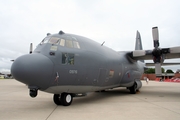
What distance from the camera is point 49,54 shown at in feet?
21.7

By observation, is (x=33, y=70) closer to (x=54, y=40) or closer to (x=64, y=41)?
(x=54, y=40)

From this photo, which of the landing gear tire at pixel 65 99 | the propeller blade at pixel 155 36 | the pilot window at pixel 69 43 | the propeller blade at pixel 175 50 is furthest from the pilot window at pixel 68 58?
the propeller blade at pixel 175 50

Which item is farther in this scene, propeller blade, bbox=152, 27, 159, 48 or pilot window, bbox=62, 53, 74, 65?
propeller blade, bbox=152, 27, 159, 48

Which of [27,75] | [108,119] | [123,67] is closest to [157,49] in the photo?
[123,67]

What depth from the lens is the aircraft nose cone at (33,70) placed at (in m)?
5.91

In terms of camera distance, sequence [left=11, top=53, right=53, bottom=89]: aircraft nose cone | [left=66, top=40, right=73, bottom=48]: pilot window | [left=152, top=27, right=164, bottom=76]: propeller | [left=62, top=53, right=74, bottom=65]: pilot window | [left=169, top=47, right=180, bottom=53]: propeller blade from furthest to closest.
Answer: [left=152, top=27, right=164, bottom=76]: propeller, [left=169, top=47, right=180, bottom=53]: propeller blade, [left=66, top=40, right=73, bottom=48]: pilot window, [left=62, top=53, right=74, bottom=65]: pilot window, [left=11, top=53, right=53, bottom=89]: aircraft nose cone

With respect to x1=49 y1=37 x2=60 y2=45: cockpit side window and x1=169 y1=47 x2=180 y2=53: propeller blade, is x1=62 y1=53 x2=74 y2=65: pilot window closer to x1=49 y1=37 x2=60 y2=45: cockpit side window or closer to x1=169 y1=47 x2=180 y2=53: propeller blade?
x1=49 y1=37 x2=60 y2=45: cockpit side window

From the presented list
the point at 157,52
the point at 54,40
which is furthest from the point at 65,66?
the point at 157,52

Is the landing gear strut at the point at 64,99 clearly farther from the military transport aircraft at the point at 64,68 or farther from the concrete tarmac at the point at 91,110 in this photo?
the concrete tarmac at the point at 91,110

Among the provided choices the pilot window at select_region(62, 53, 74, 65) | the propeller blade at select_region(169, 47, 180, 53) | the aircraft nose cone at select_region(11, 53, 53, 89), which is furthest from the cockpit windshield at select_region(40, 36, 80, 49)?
the propeller blade at select_region(169, 47, 180, 53)

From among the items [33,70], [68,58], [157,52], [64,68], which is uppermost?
[157,52]

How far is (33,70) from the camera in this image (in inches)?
237

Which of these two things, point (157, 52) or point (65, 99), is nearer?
point (65, 99)

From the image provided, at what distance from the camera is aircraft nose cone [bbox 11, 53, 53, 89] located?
591cm
